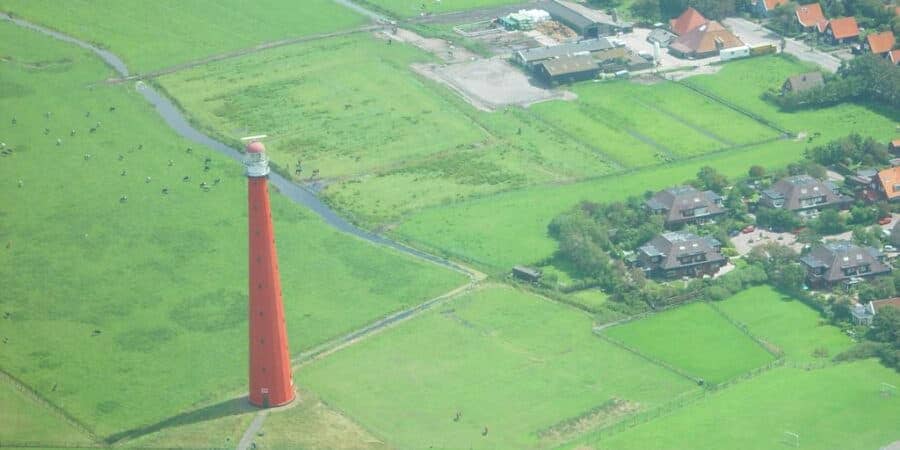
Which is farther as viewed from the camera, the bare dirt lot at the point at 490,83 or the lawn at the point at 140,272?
the bare dirt lot at the point at 490,83

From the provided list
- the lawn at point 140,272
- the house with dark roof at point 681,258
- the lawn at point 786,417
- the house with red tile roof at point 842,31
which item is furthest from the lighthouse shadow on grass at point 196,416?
the house with red tile roof at point 842,31

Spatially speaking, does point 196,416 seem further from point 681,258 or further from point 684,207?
point 684,207

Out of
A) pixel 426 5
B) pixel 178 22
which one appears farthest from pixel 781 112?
pixel 178 22

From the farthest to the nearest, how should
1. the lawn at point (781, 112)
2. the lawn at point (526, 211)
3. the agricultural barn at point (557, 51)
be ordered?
the agricultural barn at point (557, 51) < the lawn at point (781, 112) < the lawn at point (526, 211)

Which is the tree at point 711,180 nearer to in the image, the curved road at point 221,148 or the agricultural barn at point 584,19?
the curved road at point 221,148

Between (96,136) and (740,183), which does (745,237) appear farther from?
(96,136)

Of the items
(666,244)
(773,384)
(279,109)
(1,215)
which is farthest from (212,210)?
(773,384)

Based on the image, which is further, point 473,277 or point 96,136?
point 96,136
